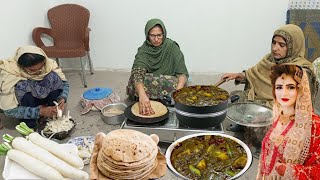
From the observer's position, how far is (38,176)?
1292 millimetres

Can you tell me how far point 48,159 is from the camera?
4.48ft

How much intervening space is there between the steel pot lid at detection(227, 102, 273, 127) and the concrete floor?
33 cm

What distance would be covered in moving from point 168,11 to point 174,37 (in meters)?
0.32

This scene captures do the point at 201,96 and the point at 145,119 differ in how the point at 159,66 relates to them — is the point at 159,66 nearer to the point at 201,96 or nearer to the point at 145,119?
the point at 145,119

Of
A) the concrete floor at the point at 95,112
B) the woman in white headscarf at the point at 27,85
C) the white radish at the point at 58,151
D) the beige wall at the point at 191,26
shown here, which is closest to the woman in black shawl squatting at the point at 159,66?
the concrete floor at the point at 95,112

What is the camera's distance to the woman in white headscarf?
258 centimetres

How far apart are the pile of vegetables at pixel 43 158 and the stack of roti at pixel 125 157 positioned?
5.3 inches

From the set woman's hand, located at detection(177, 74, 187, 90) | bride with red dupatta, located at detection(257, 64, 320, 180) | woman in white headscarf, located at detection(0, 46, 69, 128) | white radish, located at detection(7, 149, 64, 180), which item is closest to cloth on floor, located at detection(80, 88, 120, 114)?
woman in white headscarf, located at detection(0, 46, 69, 128)

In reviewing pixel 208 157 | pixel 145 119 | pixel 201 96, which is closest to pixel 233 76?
pixel 201 96

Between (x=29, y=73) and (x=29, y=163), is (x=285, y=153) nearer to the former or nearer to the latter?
(x=29, y=163)

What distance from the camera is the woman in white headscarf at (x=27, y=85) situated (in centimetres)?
258

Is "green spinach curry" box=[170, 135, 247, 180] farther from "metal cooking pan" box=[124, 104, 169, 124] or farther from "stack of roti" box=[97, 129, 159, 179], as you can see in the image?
"metal cooking pan" box=[124, 104, 169, 124]

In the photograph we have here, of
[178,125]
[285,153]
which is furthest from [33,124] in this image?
[285,153]

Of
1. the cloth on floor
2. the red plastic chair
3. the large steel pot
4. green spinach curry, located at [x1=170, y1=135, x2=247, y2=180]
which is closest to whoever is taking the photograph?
green spinach curry, located at [x1=170, y1=135, x2=247, y2=180]
